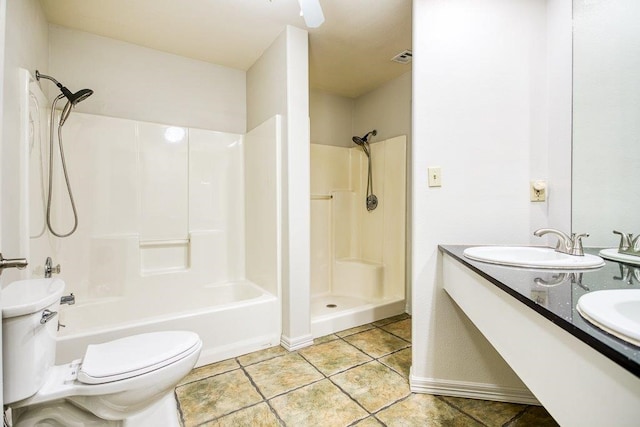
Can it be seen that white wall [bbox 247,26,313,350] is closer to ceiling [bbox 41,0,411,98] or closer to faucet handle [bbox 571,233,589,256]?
ceiling [bbox 41,0,411,98]

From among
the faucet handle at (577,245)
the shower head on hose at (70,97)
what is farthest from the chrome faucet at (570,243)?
the shower head on hose at (70,97)

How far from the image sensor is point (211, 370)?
1932 millimetres

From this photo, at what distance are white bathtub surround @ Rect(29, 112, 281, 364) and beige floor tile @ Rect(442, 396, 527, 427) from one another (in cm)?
129

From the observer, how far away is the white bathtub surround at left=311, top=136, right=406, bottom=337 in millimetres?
2959

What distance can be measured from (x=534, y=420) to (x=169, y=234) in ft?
8.71

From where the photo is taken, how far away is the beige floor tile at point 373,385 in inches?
62.9

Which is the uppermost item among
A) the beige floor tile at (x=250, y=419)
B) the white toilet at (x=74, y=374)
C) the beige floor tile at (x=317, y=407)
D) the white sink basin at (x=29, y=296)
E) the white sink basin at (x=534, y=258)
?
the white sink basin at (x=534, y=258)

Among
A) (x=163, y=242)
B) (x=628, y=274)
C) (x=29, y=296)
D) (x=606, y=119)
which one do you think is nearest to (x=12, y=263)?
(x=29, y=296)

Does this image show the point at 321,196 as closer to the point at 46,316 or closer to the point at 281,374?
the point at 281,374

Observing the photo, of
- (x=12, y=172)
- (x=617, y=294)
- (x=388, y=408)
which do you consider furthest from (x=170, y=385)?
(x=617, y=294)

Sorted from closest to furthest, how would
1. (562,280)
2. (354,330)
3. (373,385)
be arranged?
(562,280) → (373,385) → (354,330)

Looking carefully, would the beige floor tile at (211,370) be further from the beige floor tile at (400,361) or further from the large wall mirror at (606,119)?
the large wall mirror at (606,119)

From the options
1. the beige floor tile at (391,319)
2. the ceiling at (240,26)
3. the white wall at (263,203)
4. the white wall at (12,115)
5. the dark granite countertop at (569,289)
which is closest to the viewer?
the dark granite countertop at (569,289)

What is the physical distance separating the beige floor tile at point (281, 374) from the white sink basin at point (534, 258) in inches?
47.6
